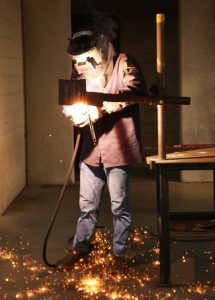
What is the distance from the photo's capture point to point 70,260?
6.02 m

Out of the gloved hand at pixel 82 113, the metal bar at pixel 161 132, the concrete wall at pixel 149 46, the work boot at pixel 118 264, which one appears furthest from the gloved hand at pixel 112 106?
the concrete wall at pixel 149 46

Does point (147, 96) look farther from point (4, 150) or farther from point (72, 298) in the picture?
point (4, 150)

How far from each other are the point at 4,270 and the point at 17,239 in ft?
3.60

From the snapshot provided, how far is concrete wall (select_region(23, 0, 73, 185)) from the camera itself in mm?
10219

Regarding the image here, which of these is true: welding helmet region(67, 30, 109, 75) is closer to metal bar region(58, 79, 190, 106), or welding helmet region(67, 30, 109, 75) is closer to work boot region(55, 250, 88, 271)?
metal bar region(58, 79, 190, 106)

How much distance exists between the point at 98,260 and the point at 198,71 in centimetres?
488

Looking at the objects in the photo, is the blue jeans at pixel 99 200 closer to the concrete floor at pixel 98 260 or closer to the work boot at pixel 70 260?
the work boot at pixel 70 260

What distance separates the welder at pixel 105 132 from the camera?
5785 mm

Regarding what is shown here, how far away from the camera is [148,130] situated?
488 inches

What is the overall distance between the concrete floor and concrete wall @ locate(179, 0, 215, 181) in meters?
1.58

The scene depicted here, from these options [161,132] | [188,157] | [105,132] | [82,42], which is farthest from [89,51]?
[188,157]

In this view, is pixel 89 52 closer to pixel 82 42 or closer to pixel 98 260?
pixel 82 42

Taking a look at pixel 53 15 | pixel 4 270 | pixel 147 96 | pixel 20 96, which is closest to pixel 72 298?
pixel 4 270

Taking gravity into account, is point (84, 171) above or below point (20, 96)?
below
